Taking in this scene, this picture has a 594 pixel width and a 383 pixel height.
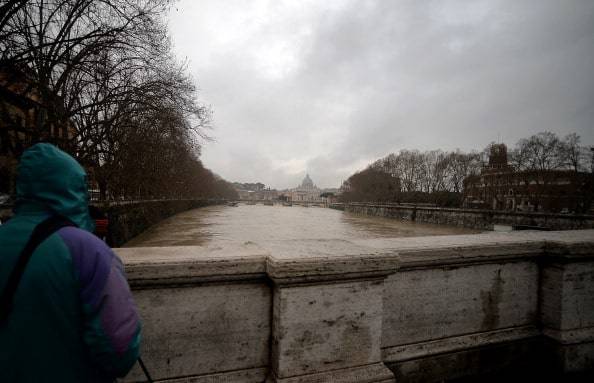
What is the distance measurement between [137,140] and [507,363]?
61.3ft

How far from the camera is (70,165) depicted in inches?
46.3

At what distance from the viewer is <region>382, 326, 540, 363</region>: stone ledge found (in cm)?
221

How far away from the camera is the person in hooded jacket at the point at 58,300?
102 centimetres

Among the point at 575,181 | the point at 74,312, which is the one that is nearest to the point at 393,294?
the point at 74,312

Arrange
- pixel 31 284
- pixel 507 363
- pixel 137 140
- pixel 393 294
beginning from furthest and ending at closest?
pixel 137 140 → pixel 507 363 → pixel 393 294 → pixel 31 284

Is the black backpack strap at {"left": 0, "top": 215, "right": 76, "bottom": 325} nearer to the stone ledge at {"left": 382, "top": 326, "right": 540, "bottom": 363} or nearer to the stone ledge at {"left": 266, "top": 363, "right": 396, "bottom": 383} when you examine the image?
the stone ledge at {"left": 266, "top": 363, "right": 396, "bottom": 383}

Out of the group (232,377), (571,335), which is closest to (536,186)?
(571,335)

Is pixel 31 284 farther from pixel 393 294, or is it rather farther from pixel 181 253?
pixel 393 294

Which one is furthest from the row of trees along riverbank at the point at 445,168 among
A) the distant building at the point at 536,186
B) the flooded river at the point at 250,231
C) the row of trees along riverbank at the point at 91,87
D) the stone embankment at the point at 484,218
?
the row of trees along riverbank at the point at 91,87

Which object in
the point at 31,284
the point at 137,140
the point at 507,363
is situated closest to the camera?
the point at 31,284

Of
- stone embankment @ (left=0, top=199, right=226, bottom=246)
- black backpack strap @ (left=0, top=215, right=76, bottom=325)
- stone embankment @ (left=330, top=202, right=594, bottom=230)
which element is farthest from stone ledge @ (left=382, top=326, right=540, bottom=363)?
stone embankment @ (left=330, top=202, right=594, bottom=230)

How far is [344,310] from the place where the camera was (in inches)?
73.8

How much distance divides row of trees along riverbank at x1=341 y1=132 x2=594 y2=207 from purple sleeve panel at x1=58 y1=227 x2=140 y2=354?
46.4 meters

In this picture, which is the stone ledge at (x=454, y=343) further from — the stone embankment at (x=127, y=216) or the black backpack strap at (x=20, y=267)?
the stone embankment at (x=127, y=216)
